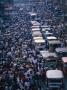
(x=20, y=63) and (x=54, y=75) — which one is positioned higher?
(x=54, y=75)

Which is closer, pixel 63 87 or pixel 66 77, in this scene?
pixel 63 87

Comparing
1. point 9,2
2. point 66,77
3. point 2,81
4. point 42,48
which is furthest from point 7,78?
point 9,2

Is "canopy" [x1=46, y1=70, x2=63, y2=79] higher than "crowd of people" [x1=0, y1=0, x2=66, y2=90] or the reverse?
higher

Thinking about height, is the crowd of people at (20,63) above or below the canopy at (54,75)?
below

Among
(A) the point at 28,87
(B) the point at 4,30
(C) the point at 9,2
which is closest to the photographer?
(A) the point at 28,87

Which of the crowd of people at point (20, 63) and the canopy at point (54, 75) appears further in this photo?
the canopy at point (54, 75)

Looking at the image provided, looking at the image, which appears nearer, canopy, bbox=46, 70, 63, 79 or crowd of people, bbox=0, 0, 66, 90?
crowd of people, bbox=0, 0, 66, 90

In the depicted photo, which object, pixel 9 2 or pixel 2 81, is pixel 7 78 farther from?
pixel 9 2

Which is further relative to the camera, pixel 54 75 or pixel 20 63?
pixel 20 63
